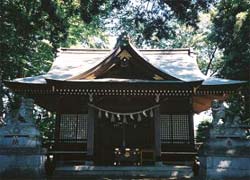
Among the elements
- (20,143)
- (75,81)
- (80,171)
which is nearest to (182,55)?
(75,81)

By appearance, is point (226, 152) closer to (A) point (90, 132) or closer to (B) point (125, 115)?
(B) point (125, 115)

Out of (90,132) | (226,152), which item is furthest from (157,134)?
(226,152)

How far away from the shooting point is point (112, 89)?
12930mm

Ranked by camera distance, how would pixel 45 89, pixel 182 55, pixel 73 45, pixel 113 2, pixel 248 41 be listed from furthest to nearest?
pixel 73 45
pixel 248 41
pixel 182 55
pixel 45 89
pixel 113 2

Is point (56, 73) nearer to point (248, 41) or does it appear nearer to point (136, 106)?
point (136, 106)

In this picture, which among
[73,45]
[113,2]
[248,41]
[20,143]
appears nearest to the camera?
[20,143]

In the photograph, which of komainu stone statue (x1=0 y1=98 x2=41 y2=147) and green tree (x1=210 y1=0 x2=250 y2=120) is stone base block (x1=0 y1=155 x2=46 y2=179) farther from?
green tree (x1=210 y1=0 x2=250 y2=120)

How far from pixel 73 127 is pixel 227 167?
6.79 meters

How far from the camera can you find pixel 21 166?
36.0ft

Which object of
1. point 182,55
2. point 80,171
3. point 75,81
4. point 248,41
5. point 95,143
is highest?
point 248,41

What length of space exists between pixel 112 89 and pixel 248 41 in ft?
36.8

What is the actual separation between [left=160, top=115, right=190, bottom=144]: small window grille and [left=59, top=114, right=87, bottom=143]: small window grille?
139 inches

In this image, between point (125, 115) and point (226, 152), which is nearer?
point (226, 152)

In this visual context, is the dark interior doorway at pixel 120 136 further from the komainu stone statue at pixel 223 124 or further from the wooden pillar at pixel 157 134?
the komainu stone statue at pixel 223 124
